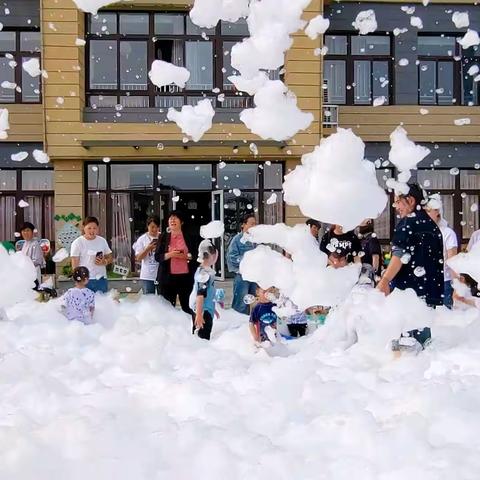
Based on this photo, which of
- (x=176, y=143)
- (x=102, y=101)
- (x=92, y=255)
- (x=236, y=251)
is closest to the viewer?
(x=92, y=255)

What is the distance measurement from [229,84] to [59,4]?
3.92 m

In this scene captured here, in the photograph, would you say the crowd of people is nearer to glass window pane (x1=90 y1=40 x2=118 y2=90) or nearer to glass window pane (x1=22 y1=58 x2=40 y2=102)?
glass window pane (x1=90 y1=40 x2=118 y2=90)

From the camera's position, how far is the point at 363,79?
1748cm

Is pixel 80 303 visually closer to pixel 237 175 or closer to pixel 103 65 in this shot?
pixel 237 175

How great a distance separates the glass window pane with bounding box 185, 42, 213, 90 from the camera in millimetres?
16797

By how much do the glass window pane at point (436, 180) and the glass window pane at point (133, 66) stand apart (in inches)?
258

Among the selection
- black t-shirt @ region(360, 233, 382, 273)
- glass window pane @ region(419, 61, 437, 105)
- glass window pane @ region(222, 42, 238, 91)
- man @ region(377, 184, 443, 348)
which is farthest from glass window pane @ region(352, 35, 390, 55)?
man @ region(377, 184, 443, 348)

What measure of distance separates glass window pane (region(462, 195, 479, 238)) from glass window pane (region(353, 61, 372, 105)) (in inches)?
129

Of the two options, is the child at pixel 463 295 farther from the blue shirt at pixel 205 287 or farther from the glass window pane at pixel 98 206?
the glass window pane at pixel 98 206

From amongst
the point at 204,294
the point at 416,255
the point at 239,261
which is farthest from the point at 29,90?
the point at 416,255

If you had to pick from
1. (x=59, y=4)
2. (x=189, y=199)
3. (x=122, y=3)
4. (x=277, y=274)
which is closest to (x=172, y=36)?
(x=122, y=3)

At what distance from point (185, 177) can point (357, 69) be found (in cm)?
463

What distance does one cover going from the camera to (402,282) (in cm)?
611

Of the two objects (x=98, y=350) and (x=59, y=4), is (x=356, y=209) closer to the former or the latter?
(x=98, y=350)
